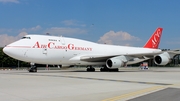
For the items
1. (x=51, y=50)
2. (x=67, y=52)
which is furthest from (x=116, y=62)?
(x=51, y=50)

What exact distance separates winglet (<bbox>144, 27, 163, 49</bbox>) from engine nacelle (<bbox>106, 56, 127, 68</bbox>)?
10.2m

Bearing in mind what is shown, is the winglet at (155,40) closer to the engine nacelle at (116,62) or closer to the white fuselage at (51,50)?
the white fuselage at (51,50)

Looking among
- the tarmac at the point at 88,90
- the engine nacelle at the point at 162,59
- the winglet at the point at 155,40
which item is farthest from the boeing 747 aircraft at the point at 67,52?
the tarmac at the point at 88,90

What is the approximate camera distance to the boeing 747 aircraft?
24.5 metres

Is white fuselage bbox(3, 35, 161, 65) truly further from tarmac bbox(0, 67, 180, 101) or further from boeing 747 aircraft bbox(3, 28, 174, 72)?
tarmac bbox(0, 67, 180, 101)

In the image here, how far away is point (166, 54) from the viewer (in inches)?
1294

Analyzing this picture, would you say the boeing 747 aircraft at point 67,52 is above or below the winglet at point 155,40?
below

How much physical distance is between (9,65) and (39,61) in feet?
171

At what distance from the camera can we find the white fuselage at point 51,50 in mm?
24255

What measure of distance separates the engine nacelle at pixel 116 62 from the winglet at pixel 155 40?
33.5 feet

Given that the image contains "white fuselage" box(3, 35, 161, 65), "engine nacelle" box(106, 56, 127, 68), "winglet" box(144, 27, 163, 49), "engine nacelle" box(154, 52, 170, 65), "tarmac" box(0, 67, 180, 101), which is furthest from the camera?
"winglet" box(144, 27, 163, 49)

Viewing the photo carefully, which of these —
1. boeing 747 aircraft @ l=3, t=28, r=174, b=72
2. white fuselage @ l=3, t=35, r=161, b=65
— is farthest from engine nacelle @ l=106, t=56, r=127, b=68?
white fuselage @ l=3, t=35, r=161, b=65

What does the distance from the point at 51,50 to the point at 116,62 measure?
7.36m

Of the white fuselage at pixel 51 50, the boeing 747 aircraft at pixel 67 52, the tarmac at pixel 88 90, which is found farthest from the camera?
the boeing 747 aircraft at pixel 67 52
